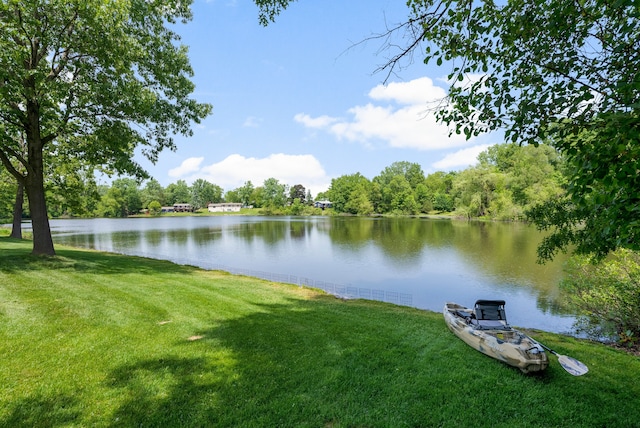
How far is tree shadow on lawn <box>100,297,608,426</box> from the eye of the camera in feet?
14.0

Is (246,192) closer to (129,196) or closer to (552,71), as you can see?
(129,196)

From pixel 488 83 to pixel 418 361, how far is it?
5.01m

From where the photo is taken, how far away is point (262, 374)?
523cm

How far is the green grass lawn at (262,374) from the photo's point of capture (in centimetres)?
428

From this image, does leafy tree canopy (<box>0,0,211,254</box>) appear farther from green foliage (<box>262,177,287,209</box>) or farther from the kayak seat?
green foliage (<box>262,177,287,209</box>)

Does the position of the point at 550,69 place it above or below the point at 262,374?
above

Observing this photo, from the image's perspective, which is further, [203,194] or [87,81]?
[203,194]

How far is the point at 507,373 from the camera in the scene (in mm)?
5773

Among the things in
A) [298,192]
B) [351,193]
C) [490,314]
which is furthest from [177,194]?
[490,314]

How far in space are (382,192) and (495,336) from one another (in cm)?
10216

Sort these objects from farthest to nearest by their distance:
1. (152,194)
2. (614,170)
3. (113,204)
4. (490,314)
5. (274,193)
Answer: (152,194) → (274,193) → (113,204) → (490,314) → (614,170)

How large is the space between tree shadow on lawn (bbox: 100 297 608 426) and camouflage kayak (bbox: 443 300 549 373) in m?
0.22

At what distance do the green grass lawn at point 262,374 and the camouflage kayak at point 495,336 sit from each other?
235 millimetres

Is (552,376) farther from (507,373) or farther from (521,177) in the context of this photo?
(521,177)
